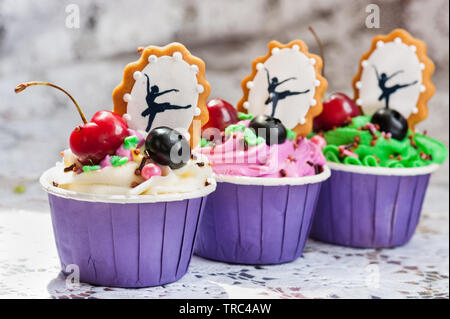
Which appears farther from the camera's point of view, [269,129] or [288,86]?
[288,86]

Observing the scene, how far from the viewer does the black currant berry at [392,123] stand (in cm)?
301

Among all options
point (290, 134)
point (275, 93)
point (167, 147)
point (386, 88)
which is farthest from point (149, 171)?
point (386, 88)

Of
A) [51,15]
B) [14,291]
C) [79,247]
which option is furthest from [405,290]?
[51,15]

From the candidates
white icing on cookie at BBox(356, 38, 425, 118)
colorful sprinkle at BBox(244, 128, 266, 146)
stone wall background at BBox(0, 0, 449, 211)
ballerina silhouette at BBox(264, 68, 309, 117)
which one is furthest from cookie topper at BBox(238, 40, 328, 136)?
stone wall background at BBox(0, 0, 449, 211)

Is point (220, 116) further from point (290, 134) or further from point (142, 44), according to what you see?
point (142, 44)

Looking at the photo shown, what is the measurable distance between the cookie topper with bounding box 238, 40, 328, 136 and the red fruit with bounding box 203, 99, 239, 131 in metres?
0.25

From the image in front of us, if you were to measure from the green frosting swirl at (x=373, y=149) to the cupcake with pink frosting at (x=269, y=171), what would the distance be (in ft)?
0.77

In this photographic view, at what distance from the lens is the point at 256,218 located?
103 inches

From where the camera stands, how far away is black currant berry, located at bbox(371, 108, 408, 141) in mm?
3006

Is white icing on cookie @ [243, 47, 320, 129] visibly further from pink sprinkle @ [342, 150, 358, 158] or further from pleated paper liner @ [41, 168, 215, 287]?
pleated paper liner @ [41, 168, 215, 287]

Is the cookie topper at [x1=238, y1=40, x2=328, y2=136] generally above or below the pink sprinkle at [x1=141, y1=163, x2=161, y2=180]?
above

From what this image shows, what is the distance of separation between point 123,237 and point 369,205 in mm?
1316

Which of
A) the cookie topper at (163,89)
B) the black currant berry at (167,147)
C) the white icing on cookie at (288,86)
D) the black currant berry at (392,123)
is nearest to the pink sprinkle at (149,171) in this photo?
the black currant berry at (167,147)

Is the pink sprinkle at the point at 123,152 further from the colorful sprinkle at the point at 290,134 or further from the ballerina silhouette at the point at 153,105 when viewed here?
the colorful sprinkle at the point at 290,134
